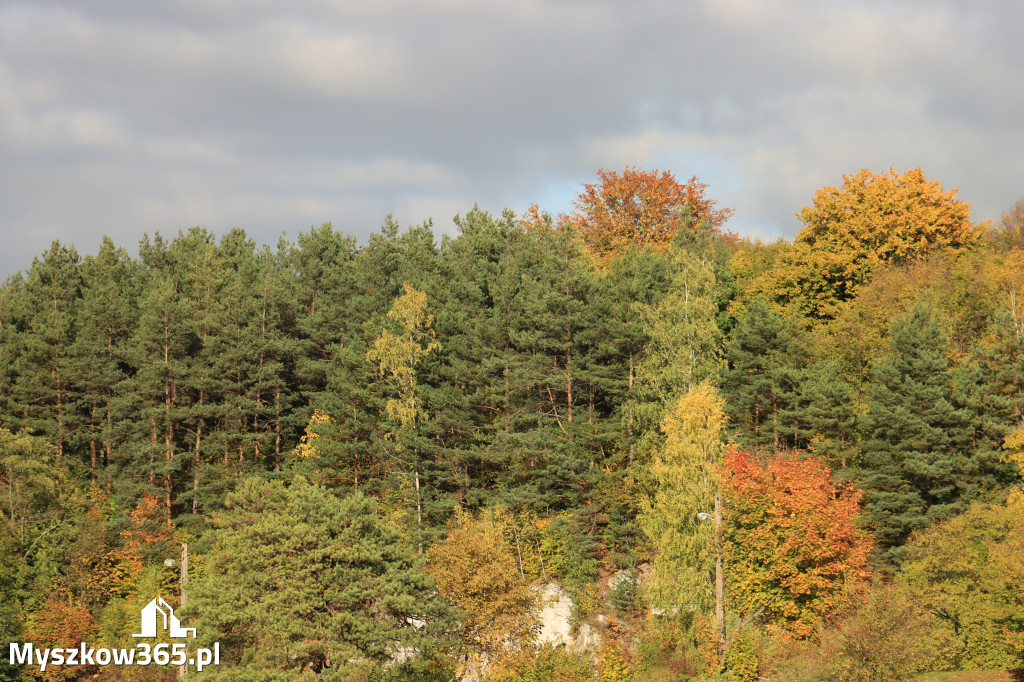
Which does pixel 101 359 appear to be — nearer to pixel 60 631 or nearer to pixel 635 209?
pixel 60 631

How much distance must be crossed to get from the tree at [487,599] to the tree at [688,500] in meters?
6.75

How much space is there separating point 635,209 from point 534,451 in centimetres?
4031

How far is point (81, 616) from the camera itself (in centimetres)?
5712

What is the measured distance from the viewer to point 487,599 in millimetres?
42719

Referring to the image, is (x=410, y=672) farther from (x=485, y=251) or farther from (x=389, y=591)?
(x=485, y=251)

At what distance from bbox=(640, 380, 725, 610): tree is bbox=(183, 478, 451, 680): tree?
36.3 feet

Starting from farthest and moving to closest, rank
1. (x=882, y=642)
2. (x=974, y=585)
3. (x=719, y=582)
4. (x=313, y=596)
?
(x=719, y=582)
(x=974, y=585)
(x=313, y=596)
(x=882, y=642)

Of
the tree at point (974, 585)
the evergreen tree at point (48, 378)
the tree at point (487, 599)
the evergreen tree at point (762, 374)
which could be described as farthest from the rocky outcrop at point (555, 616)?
the evergreen tree at point (48, 378)

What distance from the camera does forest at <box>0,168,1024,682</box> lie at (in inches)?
1539

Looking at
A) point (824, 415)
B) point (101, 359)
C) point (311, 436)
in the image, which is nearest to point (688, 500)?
point (824, 415)

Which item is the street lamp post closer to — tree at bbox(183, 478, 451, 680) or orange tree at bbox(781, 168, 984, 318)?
tree at bbox(183, 478, 451, 680)

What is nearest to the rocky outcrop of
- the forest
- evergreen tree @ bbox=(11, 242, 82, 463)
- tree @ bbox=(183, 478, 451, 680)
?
the forest

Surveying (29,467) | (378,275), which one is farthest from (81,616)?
(378,275)

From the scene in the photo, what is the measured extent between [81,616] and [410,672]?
28780mm
